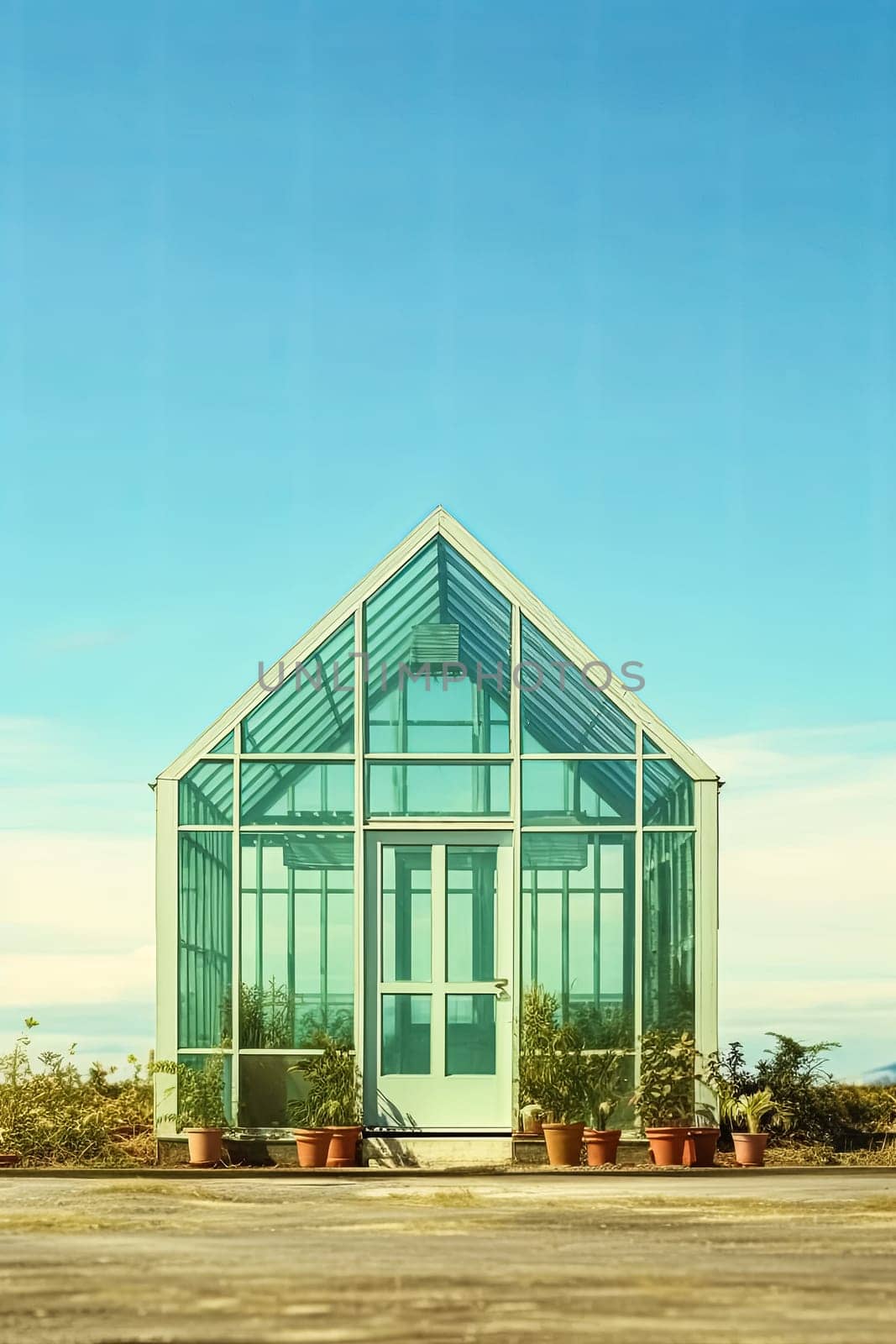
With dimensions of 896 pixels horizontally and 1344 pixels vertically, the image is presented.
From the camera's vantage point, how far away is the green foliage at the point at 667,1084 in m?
15.5

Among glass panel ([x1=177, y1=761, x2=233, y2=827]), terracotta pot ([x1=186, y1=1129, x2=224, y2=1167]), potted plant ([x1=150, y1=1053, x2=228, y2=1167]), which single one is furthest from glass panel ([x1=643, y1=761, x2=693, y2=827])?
terracotta pot ([x1=186, y1=1129, x2=224, y2=1167])

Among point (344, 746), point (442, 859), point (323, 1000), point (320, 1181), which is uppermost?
point (344, 746)

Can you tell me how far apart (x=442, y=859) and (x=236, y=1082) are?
2.60m

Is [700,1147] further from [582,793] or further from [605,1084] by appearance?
[582,793]

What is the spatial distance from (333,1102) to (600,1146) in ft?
7.50

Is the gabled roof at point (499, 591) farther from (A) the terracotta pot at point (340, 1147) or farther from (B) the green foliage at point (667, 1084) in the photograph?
(A) the terracotta pot at point (340, 1147)

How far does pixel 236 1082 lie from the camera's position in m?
15.6

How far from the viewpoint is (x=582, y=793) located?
631 inches

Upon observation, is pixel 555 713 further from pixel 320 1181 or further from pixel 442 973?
pixel 320 1181

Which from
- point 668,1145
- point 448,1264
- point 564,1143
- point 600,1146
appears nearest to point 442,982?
point 564,1143

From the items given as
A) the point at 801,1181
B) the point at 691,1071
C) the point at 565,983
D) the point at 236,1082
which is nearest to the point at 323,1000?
the point at 236,1082

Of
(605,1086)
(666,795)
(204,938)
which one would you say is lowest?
(605,1086)

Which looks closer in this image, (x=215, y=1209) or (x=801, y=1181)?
(x=215, y=1209)

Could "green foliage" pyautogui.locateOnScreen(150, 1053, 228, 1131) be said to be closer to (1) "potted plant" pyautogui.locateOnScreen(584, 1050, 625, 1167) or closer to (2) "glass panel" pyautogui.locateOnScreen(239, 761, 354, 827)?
(2) "glass panel" pyautogui.locateOnScreen(239, 761, 354, 827)
